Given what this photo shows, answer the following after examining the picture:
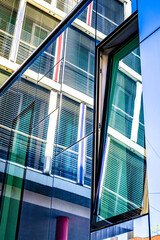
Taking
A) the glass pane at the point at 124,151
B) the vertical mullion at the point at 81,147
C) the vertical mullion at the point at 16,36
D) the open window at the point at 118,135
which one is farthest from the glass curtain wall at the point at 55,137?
the vertical mullion at the point at 16,36

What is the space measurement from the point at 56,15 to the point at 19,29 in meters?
2.93

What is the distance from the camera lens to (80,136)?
166 inches

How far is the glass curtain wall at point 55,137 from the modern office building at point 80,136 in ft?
0.05

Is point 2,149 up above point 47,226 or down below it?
above

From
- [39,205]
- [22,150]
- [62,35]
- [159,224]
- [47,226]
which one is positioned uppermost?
[62,35]

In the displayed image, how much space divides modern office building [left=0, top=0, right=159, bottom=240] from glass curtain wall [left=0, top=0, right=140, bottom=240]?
0.01 metres

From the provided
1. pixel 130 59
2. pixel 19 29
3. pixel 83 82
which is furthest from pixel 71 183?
pixel 19 29

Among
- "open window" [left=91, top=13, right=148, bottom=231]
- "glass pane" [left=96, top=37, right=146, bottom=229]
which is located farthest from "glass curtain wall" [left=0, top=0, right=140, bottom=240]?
"glass pane" [left=96, top=37, right=146, bottom=229]

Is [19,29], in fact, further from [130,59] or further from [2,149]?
[130,59]

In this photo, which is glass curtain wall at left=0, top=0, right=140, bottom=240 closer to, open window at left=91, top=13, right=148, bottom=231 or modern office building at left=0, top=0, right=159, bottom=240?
modern office building at left=0, top=0, right=159, bottom=240

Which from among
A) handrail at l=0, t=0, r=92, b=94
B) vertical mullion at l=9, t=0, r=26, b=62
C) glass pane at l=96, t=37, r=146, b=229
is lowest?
glass pane at l=96, t=37, r=146, b=229

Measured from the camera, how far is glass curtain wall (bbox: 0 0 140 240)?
408 cm

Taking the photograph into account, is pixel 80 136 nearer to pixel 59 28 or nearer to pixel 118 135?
pixel 118 135

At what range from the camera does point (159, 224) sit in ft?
8.86
